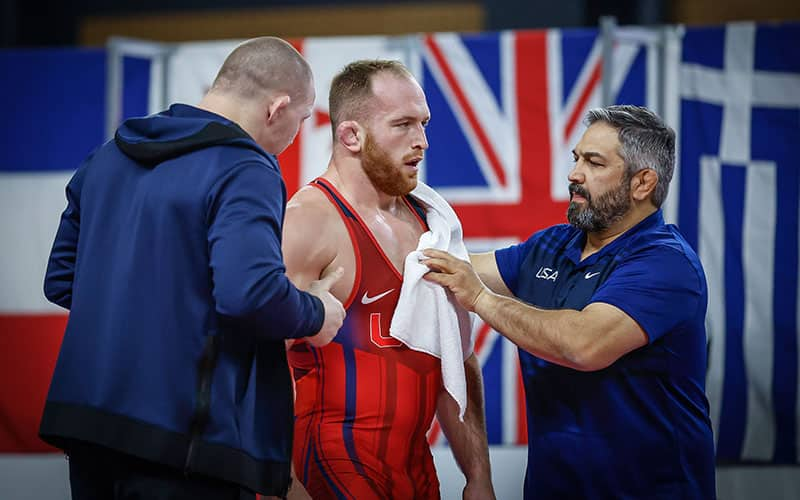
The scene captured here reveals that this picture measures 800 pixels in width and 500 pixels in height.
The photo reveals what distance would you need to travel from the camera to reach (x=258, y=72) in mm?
1737

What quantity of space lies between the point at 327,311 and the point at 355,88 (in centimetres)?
67

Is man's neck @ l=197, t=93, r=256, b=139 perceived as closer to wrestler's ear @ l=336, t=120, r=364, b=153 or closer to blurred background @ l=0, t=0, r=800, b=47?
wrestler's ear @ l=336, t=120, r=364, b=153

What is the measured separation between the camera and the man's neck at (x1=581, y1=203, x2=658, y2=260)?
2.25 m

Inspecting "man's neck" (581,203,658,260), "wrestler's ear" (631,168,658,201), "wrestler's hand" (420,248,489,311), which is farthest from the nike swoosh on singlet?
"wrestler's ear" (631,168,658,201)

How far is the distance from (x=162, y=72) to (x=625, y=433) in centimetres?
286

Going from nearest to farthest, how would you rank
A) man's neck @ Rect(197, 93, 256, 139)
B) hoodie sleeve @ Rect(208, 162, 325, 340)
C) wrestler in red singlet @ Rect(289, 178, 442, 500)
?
hoodie sleeve @ Rect(208, 162, 325, 340) → man's neck @ Rect(197, 93, 256, 139) → wrestler in red singlet @ Rect(289, 178, 442, 500)

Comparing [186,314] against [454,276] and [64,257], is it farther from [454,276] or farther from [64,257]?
[454,276]

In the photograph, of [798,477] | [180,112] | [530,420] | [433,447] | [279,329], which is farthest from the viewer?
[433,447]

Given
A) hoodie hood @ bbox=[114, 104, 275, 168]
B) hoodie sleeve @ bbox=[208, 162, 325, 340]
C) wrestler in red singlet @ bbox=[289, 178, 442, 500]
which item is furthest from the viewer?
wrestler in red singlet @ bbox=[289, 178, 442, 500]

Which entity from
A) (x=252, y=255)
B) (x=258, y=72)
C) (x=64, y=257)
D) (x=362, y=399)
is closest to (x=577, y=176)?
(x=362, y=399)

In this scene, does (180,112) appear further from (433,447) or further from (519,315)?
(433,447)

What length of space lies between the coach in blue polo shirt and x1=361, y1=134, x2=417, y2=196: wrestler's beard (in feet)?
0.57

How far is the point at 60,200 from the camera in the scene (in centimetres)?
425

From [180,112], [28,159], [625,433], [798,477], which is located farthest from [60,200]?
[798,477]
